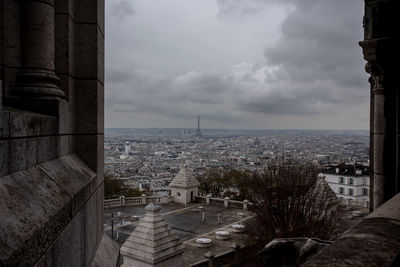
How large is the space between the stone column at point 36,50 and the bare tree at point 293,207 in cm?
1668

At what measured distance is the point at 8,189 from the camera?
2.39 m

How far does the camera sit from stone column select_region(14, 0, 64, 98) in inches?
134

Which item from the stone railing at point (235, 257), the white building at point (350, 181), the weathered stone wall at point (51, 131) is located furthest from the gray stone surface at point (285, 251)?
the white building at point (350, 181)

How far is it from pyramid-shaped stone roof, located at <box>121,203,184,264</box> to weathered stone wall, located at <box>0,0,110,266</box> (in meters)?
6.63

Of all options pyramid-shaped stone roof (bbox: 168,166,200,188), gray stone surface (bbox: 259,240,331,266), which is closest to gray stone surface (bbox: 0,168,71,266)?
gray stone surface (bbox: 259,240,331,266)

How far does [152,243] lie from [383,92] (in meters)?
8.75

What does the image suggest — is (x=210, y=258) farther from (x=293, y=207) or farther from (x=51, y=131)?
(x=51, y=131)

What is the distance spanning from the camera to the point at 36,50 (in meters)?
3.49

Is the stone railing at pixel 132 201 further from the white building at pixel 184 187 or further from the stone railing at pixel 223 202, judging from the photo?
the stone railing at pixel 223 202

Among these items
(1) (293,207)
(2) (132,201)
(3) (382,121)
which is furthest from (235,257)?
(2) (132,201)

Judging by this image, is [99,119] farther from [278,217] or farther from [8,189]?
[278,217]

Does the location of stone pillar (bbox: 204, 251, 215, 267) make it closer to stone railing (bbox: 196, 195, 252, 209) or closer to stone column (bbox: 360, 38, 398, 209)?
stone column (bbox: 360, 38, 398, 209)

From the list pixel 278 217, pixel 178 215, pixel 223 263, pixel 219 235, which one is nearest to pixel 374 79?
pixel 223 263

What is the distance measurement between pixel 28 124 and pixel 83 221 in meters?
1.45
